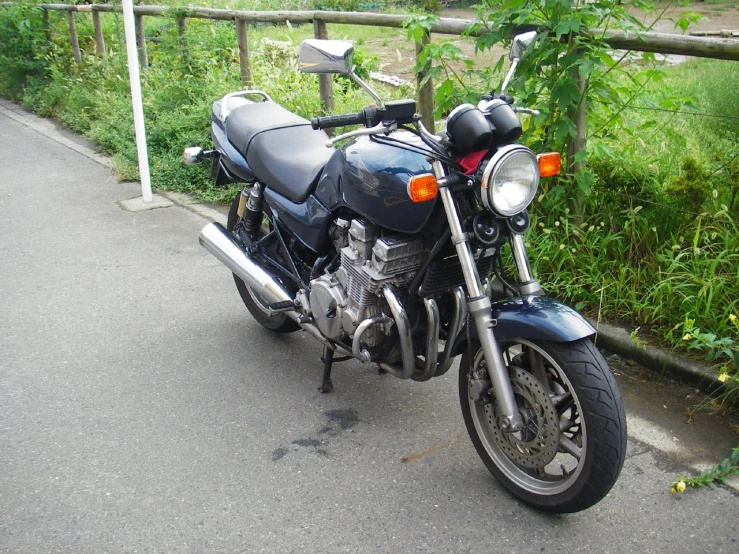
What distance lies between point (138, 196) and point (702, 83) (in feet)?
15.9

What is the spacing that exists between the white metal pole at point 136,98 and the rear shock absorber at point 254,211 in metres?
2.90

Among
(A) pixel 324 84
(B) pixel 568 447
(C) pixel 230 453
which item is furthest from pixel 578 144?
(A) pixel 324 84

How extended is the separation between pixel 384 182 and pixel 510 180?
54 cm

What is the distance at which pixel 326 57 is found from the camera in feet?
8.55

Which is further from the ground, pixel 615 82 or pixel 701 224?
pixel 615 82

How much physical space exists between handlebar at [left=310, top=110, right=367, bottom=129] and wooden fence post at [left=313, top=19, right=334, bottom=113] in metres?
3.78

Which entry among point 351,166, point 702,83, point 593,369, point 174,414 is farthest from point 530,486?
point 702,83

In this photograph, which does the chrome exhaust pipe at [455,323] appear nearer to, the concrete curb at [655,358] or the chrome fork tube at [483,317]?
the chrome fork tube at [483,317]

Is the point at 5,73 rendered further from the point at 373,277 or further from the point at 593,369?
the point at 593,369

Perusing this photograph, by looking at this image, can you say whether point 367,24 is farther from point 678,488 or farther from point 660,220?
point 678,488

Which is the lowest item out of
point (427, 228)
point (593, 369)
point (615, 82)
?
point (593, 369)

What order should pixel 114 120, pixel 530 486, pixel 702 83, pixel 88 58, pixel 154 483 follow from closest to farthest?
pixel 530 486 → pixel 154 483 → pixel 702 83 → pixel 114 120 → pixel 88 58

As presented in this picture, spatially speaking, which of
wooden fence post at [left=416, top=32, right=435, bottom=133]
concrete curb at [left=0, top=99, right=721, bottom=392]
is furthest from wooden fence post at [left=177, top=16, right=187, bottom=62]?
concrete curb at [left=0, top=99, right=721, bottom=392]

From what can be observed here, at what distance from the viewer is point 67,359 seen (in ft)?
13.6
